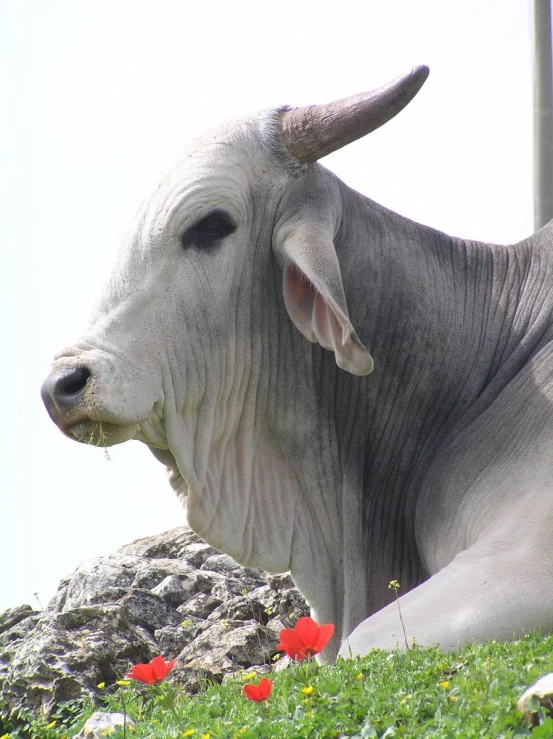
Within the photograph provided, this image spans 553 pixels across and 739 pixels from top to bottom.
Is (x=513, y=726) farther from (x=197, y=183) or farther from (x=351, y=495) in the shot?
(x=197, y=183)

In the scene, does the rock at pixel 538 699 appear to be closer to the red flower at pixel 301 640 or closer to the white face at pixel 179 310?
the red flower at pixel 301 640

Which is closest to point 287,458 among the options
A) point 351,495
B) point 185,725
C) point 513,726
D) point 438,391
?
point 351,495

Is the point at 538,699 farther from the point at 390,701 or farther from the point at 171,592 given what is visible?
the point at 171,592

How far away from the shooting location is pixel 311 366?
19.9 feet

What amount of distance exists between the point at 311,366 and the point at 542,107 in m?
5.26

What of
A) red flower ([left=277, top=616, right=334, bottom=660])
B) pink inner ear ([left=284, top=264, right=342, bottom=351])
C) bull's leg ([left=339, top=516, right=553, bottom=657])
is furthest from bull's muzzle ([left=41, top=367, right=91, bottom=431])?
red flower ([left=277, top=616, right=334, bottom=660])

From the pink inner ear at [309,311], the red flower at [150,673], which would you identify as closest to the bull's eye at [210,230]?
the pink inner ear at [309,311]

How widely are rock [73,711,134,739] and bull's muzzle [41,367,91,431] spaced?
1238mm

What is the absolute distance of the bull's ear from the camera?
5246 mm

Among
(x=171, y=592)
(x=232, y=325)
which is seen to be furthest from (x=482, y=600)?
(x=171, y=592)

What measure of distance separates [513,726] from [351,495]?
2698mm

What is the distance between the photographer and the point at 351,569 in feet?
19.5

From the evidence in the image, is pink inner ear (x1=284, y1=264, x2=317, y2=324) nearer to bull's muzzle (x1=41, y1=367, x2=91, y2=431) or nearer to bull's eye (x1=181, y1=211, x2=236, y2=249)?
bull's eye (x1=181, y1=211, x2=236, y2=249)

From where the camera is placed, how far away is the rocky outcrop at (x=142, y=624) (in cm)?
636
